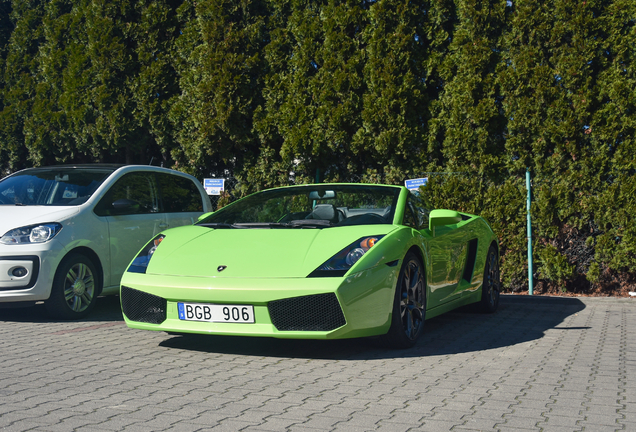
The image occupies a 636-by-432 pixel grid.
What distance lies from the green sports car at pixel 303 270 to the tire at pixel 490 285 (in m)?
1.43

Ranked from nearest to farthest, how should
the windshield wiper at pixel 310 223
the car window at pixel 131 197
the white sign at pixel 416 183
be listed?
1. the windshield wiper at pixel 310 223
2. the car window at pixel 131 197
3. the white sign at pixel 416 183

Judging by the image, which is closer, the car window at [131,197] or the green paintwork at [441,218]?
the green paintwork at [441,218]

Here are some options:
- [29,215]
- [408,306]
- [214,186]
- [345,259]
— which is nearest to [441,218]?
[408,306]

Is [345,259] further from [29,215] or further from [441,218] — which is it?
[29,215]

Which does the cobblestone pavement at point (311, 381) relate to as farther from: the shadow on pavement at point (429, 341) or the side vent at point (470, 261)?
the side vent at point (470, 261)

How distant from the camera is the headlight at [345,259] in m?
4.82

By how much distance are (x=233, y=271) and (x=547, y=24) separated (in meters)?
7.10

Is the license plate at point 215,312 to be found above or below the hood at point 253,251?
below

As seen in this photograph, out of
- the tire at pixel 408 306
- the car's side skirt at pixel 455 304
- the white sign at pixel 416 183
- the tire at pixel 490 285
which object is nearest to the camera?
the tire at pixel 408 306

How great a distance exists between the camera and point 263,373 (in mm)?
4551

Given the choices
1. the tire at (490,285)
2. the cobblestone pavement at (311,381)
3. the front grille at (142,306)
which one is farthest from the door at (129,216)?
the tire at (490,285)

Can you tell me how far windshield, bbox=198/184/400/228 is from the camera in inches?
229

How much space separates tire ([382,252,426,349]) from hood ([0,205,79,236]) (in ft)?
11.7

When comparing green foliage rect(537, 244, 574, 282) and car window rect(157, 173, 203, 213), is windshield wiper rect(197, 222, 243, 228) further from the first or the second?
green foliage rect(537, 244, 574, 282)
